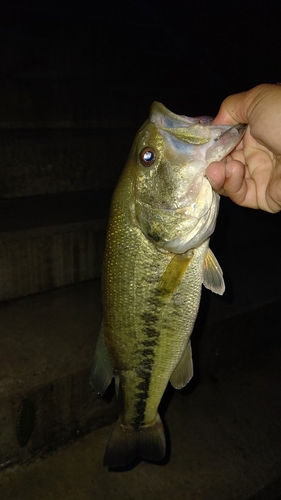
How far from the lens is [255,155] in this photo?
7.03ft

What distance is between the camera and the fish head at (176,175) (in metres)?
1.58

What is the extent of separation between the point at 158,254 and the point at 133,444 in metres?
1.10

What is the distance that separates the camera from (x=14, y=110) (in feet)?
14.7

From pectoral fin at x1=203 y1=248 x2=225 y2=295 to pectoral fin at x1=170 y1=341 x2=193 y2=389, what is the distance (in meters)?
0.39

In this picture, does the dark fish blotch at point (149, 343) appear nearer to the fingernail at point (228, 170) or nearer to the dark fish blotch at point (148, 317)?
the dark fish blotch at point (148, 317)

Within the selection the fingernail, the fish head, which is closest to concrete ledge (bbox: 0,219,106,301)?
the fish head

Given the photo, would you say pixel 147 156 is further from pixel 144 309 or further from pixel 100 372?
pixel 100 372

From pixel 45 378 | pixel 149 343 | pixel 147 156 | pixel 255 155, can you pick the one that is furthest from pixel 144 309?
pixel 45 378

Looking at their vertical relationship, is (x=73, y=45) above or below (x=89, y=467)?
above

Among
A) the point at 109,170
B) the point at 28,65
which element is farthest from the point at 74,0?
the point at 109,170

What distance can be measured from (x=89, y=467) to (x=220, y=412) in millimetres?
1320

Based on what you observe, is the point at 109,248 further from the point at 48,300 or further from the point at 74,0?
the point at 74,0

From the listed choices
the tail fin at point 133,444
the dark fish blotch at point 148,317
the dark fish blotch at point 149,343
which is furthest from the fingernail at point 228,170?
the tail fin at point 133,444

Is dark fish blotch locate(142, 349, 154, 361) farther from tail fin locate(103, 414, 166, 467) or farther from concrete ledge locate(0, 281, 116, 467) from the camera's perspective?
concrete ledge locate(0, 281, 116, 467)
